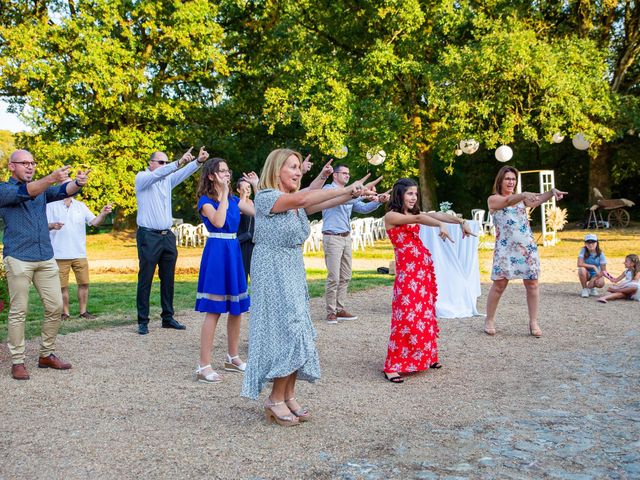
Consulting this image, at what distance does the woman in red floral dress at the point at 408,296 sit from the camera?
5.71 m

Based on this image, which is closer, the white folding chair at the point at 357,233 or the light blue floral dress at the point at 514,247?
the light blue floral dress at the point at 514,247

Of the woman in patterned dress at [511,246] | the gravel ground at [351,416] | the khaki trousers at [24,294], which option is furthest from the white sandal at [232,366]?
the woman in patterned dress at [511,246]

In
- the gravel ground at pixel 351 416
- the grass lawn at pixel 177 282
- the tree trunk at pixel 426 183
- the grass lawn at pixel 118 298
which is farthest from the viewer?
the tree trunk at pixel 426 183

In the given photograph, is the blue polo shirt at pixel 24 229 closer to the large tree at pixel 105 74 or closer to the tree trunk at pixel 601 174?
the large tree at pixel 105 74

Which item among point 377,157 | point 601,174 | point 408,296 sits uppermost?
point 377,157

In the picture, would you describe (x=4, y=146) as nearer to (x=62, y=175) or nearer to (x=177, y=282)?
(x=177, y=282)

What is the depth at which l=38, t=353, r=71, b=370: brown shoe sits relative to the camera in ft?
20.3

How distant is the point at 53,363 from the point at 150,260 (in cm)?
186

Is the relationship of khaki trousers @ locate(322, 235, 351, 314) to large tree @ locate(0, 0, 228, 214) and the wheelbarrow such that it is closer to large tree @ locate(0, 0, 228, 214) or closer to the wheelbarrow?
large tree @ locate(0, 0, 228, 214)

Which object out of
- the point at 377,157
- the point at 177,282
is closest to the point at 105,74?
the point at 377,157

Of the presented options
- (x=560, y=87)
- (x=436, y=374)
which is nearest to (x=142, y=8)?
(x=560, y=87)

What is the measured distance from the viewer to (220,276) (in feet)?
18.4

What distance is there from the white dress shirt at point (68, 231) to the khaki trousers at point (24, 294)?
276cm

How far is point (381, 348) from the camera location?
6.97 meters
